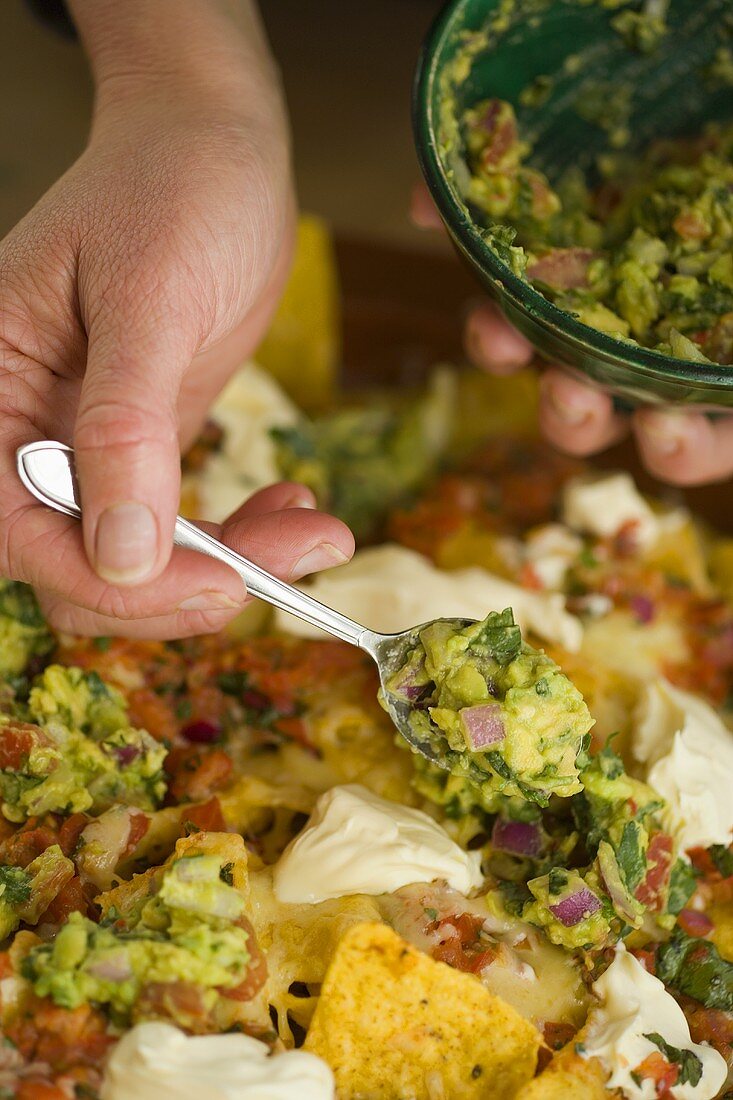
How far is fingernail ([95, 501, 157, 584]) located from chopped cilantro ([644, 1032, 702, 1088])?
3.13 feet

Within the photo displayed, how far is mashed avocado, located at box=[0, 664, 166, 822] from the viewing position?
1478mm

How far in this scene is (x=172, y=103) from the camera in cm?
172

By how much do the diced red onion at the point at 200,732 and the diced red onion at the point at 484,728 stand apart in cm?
56

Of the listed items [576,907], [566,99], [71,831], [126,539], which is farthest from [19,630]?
[566,99]

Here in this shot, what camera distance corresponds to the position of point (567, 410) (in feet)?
7.09

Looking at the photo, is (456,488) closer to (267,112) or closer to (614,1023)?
(267,112)

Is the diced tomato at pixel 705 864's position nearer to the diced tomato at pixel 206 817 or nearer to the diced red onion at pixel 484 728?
the diced red onion at pixel 484 728

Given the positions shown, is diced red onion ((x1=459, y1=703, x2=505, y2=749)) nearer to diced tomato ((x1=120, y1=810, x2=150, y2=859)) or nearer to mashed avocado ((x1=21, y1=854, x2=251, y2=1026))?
mashed avocado ((x1=21, y1=854, x2=251, y2=1026))

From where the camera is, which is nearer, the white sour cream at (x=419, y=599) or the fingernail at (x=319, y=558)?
the fingernail at (x=319, y=558)

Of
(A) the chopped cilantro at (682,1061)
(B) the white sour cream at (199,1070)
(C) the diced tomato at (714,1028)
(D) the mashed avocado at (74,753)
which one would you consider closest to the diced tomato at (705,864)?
(C) the diced tomato at (714,1028)

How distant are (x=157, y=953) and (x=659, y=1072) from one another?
0.71m

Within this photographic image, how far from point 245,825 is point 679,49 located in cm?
171

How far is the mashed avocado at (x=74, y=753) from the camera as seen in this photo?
4.85ft

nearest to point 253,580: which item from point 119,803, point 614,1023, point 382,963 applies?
point 119,803
